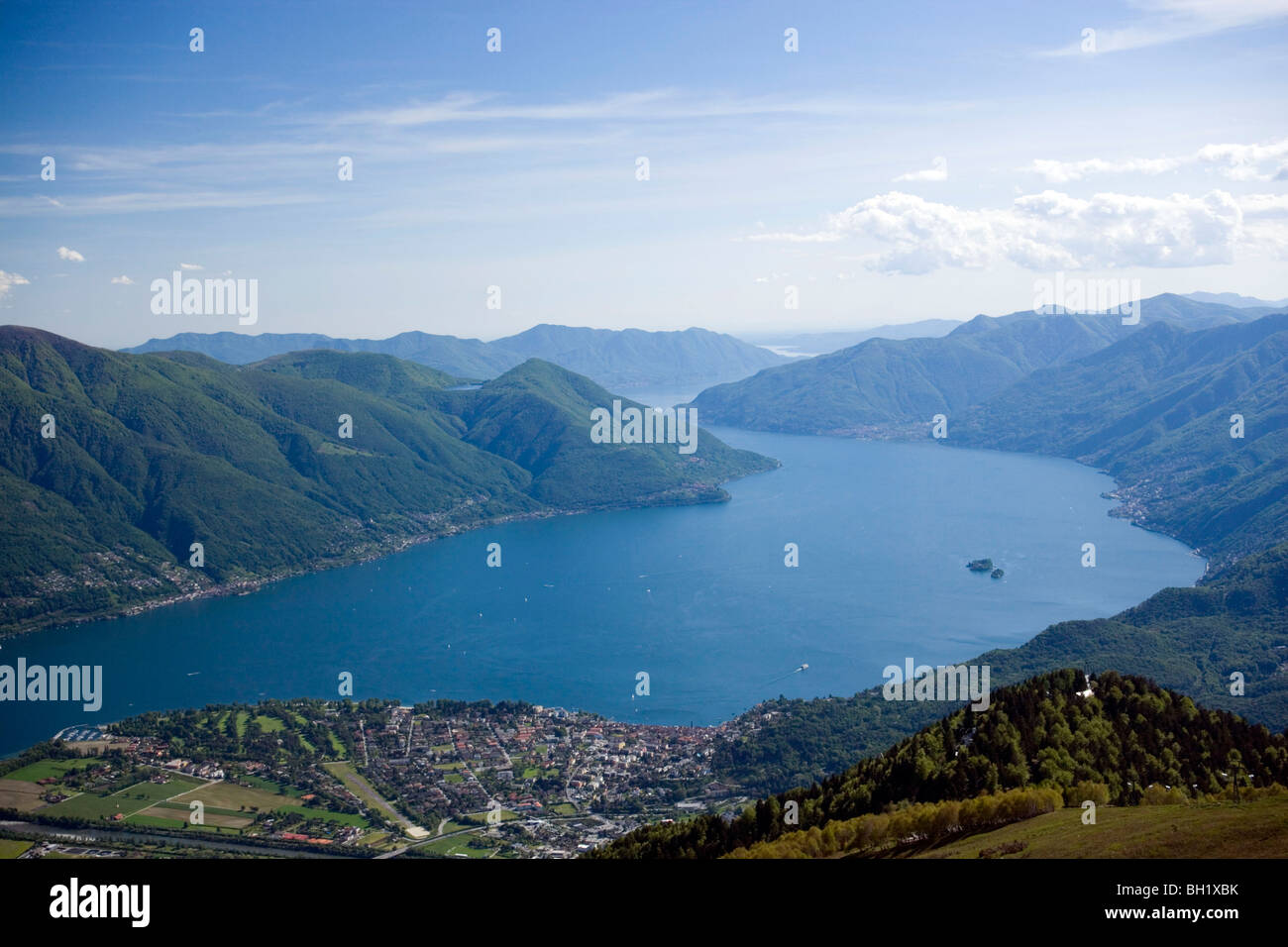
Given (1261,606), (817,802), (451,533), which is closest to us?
(817,802)

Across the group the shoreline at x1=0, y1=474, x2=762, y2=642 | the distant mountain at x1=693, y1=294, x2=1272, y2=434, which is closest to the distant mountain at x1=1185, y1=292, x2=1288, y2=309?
the distant mountain at x1=693, y1=294, x2=1272, y2=434

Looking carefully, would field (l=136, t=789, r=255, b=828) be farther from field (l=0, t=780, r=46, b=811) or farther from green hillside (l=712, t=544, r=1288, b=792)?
green hillside (l=712, t=544, r=1288, b=792)

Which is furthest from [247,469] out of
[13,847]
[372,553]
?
[13,847]

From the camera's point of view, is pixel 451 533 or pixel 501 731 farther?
pixel 451 533

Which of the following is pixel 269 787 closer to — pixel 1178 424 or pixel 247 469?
pixel 247 469

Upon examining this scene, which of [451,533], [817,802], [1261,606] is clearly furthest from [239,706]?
[1261,606]

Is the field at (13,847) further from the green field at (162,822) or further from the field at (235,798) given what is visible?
the field at (235,798)

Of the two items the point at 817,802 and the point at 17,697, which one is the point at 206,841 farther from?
the point at 17,697
